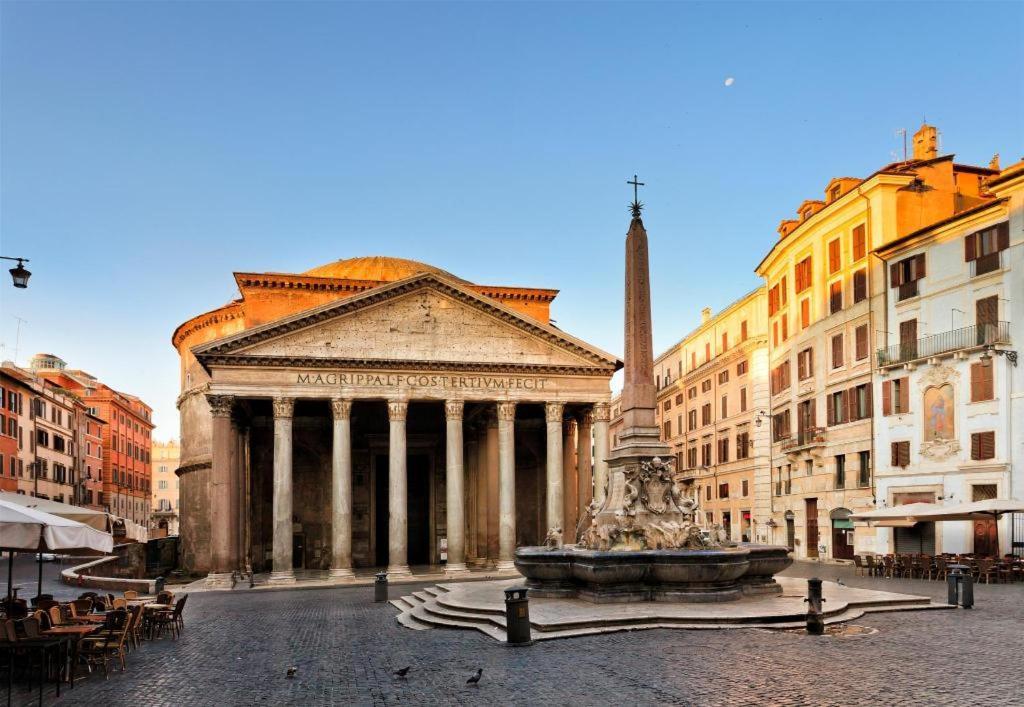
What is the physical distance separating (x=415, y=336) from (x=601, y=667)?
73.1 feet

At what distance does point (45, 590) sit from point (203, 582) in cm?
563

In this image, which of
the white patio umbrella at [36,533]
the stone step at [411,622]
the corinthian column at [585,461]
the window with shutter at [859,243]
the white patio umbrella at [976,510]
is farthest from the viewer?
the corinthian column at [585,461]

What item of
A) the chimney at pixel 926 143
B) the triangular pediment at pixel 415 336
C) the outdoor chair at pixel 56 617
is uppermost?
the chimney at pixel 926 143

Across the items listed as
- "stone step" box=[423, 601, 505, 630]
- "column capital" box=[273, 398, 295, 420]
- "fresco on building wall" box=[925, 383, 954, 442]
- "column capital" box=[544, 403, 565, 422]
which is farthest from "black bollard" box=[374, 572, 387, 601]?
"fresco on building wall" box=[925, 383, 954, 442]

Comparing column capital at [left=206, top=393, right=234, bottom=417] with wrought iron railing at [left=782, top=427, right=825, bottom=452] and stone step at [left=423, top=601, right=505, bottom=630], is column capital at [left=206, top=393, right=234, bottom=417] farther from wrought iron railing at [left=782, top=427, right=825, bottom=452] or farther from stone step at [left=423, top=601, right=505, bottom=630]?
wrought iron railing at [left=782, top=427, right=825, bottom=452]

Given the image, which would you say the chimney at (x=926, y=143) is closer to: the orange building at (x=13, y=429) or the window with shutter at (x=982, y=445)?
the window with shutter at (x=982, y=445)

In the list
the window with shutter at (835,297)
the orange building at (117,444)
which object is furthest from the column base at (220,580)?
the orange building at (117,444)

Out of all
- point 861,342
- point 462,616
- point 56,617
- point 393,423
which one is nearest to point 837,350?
point 861,342

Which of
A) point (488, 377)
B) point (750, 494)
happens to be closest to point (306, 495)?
point (488, 377)

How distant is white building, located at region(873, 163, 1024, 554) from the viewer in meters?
26.2

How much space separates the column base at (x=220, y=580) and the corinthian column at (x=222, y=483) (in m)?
0.30

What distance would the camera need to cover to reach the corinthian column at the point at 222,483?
29.9 metres

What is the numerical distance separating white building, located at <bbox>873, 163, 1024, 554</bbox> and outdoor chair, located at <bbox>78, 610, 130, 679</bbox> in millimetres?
23730

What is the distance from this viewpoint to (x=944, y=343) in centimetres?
2855
